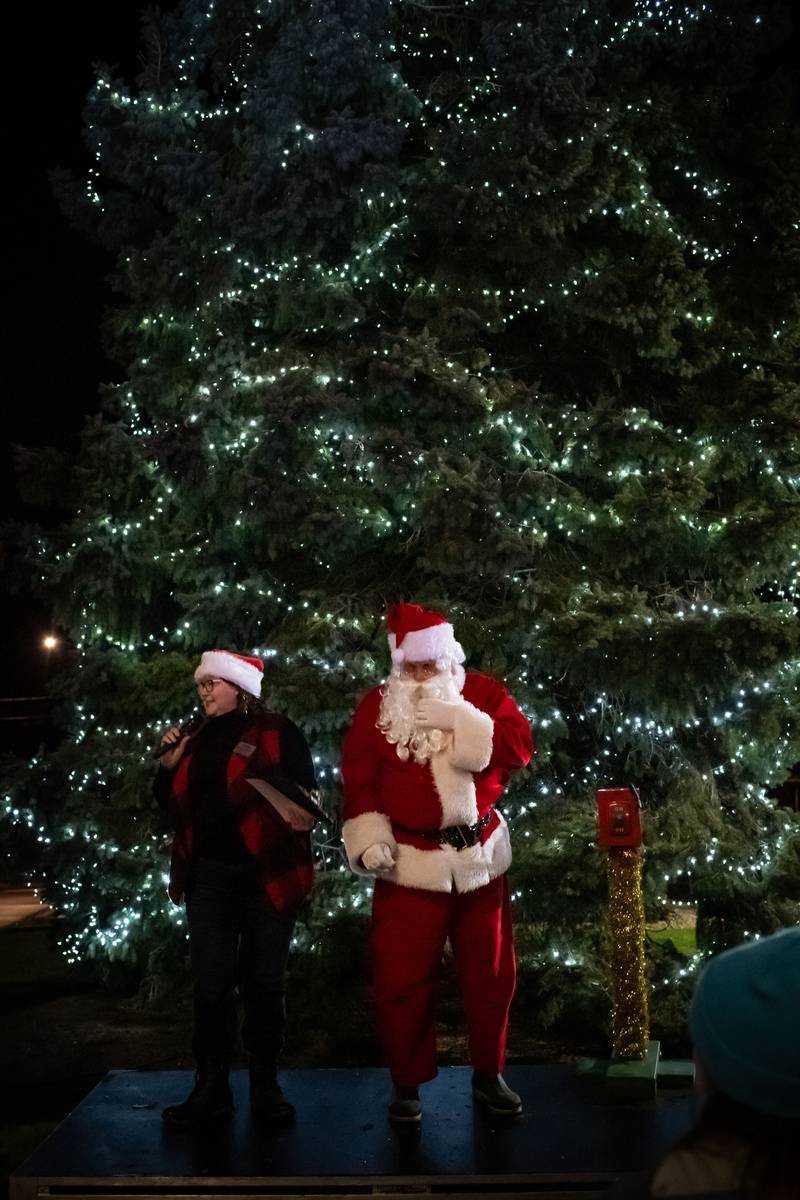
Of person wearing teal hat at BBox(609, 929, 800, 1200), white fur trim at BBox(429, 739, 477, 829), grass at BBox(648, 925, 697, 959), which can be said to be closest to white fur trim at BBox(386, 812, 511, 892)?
white fur trim at BBox(429, 739, 477, 829)

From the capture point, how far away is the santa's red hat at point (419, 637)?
531 cm

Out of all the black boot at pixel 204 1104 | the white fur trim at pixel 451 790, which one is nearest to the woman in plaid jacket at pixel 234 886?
the black boot at pixel 204 1104

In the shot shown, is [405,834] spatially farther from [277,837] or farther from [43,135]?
[43,135]

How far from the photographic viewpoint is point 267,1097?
5.08 meters

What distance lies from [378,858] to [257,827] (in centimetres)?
51

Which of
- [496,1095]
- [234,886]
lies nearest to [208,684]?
[234,886]

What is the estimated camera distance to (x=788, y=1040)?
138cm

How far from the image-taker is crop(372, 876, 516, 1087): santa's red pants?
198 inches

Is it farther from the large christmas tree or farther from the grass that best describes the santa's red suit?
the grass

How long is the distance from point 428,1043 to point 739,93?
22.1ft

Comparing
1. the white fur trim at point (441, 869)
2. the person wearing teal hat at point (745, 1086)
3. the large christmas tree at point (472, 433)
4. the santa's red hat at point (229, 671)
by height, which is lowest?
the person wearing teal hat at point (745, 1086)

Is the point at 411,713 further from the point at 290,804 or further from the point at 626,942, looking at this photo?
the point at 626,942

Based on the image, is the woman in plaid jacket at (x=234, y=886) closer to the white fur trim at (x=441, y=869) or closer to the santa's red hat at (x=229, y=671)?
the santa's red hat at (x=229, y=671)

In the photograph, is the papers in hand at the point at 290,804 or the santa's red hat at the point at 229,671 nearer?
the papers in hand at the point at 290,804
